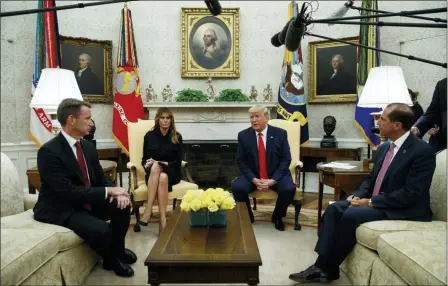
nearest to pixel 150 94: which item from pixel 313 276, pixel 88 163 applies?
pixel 88 163

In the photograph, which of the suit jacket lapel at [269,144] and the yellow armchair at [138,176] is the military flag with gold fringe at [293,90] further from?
Answer: the yellow armchair at [138,176]

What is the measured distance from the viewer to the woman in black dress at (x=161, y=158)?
425 centimetres

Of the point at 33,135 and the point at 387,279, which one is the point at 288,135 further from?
the point at 33,135

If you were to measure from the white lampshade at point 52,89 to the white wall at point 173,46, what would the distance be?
8.72 feet

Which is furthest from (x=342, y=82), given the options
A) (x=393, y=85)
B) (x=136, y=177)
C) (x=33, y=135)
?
(x=33, y=135)

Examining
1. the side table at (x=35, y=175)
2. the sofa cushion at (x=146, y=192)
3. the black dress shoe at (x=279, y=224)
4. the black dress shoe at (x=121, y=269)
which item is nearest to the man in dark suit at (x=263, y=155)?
the black dress shoe at (x=279, y=224)

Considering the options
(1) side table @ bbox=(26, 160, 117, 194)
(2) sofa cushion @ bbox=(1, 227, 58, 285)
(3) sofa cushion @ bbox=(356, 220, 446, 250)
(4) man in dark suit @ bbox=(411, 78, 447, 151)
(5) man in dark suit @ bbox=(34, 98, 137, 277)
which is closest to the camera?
(2) sofa cushion @ bbox=(1, 227, 58, 285)

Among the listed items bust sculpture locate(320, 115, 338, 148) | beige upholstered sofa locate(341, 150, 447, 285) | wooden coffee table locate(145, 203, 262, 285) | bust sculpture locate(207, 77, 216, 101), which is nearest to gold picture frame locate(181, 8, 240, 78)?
bust sculpture locate(207, 77, 216, 101)

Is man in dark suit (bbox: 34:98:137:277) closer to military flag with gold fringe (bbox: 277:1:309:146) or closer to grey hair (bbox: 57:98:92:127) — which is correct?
grey hair (bbox: 57:98:92:127)

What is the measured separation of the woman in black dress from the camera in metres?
4.25

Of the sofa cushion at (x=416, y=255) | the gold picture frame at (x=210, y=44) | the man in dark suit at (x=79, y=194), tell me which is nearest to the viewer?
the sofa cushion at (x=416, y=255)

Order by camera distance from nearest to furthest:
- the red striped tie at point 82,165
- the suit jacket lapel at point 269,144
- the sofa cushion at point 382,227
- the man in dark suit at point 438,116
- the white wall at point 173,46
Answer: the sofa cushion at point 382,227
the red striped tie at point 82,165
the man in dark suit at point 438,116
the suit jacket lapel at point 269,144
the white wall at point 173,46

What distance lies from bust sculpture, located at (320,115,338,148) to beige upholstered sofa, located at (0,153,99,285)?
4.43 meters

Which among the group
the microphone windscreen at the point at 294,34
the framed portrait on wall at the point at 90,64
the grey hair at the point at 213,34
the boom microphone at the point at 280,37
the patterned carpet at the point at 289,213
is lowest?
the patterned carpet at the point at 289,213
